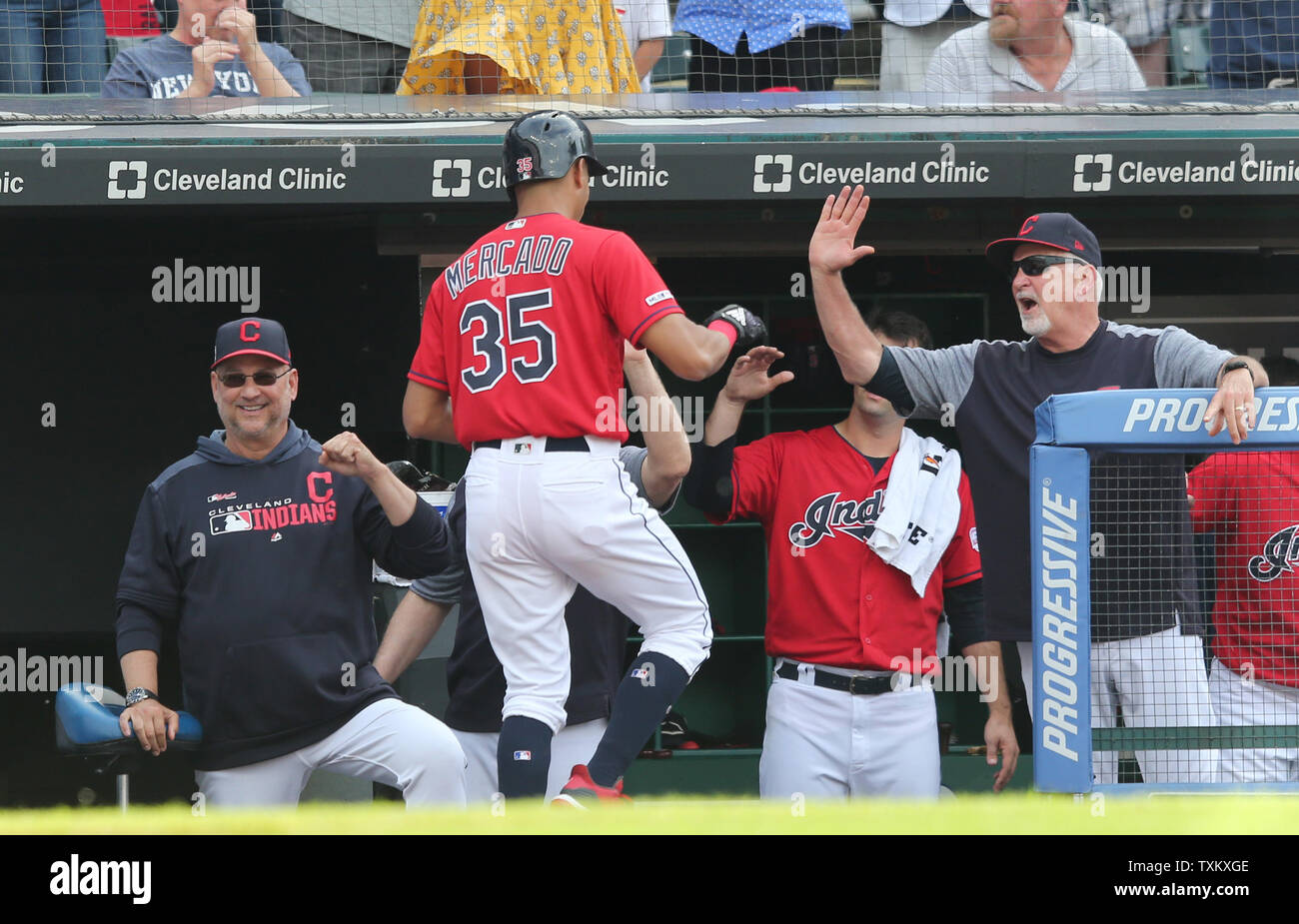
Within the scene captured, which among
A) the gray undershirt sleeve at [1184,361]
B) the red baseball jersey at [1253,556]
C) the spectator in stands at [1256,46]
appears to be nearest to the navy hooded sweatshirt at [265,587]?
the gray undershirt sleeve at [1184,361]

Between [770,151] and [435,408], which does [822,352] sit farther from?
[435,408]

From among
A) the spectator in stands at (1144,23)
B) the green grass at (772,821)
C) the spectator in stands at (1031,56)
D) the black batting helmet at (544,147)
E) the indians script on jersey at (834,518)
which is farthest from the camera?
the spectator in stands at (1144,23)

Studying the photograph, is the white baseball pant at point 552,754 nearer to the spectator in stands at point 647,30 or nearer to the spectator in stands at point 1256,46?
the spectator in stands at point 647,30

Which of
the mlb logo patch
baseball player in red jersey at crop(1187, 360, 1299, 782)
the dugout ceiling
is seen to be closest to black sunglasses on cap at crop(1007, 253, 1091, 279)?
baseball player in red jersey at crop(1187, 360, 1299, 782)

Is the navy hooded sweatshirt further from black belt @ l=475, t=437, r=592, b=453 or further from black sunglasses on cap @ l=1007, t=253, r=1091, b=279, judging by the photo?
black sunglasses on cap @ l=1007, t=253, r=1091, b=279

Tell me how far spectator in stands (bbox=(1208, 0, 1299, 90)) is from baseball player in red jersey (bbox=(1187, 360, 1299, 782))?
9.63 feet

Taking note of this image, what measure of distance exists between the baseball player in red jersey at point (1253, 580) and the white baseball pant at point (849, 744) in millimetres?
812

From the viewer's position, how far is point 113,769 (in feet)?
12.2

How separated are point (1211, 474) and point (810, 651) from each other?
1.15 metres

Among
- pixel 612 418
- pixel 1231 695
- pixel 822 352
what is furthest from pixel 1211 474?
pixel 822 352

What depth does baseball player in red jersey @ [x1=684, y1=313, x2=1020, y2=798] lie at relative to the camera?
160 inches

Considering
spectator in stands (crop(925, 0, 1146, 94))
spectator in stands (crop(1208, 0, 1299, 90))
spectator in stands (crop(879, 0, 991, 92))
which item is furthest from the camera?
spectator in stands (crop(879, 0, 991, 92))

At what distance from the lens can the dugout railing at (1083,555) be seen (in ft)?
9.65
